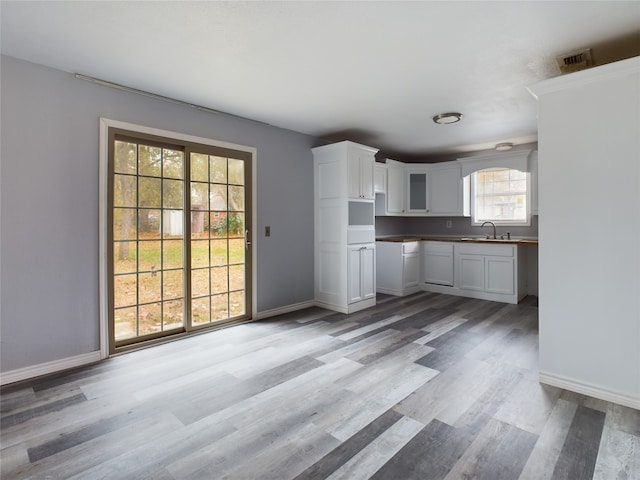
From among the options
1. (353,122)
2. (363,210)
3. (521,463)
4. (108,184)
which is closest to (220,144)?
(108,184)

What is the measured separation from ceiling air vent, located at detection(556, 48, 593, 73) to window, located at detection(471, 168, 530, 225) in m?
2.98

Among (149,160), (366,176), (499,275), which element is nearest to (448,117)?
(366,176)

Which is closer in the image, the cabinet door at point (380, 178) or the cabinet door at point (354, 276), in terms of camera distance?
the cabinet door at point (354, 276)

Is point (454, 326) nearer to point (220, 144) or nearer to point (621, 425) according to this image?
point (621, 425)

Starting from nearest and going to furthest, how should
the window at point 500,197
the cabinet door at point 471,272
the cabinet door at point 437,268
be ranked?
the cabinet door at point 471,272
the window at point 500,197
the cabinet door at point 437,268

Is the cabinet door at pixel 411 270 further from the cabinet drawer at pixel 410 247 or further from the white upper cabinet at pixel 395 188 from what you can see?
the white upper cabinet at pixel 395 188

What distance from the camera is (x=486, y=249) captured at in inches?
205

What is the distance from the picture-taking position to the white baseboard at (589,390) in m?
2.22

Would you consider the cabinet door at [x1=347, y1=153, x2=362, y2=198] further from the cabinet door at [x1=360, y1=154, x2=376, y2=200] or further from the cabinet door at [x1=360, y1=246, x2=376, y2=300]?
the cabinet door at [x1=360, y1=246, x2=376, y2=300]

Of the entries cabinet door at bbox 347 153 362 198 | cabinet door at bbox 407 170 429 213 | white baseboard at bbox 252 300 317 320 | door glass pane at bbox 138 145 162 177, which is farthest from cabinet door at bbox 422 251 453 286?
door glass pane at bbox 138 145 162 177

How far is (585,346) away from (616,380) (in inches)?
10.1

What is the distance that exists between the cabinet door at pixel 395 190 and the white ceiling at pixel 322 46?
2240mm

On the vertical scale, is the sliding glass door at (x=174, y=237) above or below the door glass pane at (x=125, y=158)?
below

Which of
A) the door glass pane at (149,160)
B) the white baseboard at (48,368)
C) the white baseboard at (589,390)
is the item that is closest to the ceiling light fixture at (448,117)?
the white baseboard at (589,390)
